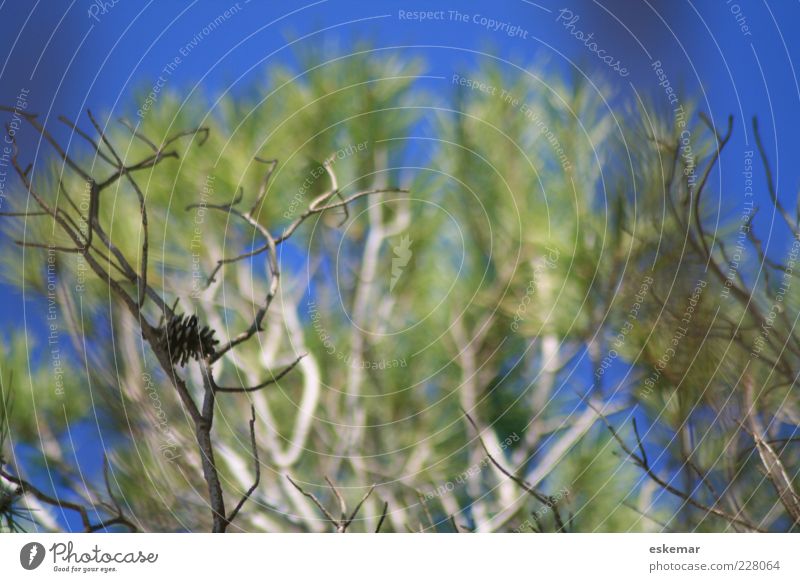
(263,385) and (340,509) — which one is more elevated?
(263,385)

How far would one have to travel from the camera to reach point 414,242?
0.85m

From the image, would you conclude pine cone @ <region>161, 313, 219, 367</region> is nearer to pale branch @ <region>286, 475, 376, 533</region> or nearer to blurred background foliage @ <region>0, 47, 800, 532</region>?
blurred background foliage @ <region>0, 47, 800, 532</region>

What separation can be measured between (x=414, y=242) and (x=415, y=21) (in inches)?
7.9

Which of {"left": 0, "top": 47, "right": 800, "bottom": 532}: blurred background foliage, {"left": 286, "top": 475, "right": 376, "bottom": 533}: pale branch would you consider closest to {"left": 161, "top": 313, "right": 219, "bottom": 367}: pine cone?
{"left": 0, "top": 47, "right": 800, "bottom": 532}: blurred background foliage

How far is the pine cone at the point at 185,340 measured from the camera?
821 millimetres

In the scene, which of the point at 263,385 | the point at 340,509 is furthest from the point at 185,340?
Answer: the point at 340,509

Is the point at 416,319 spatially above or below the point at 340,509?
above

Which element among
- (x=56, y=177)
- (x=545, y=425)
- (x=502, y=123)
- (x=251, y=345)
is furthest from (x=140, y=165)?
(x=545, y=425)

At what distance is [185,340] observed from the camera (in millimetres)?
825

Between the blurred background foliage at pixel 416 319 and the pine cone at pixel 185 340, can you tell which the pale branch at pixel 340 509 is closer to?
the blurred background foliage at pixel 416 319

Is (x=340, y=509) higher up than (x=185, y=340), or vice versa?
(x=185, y=340)

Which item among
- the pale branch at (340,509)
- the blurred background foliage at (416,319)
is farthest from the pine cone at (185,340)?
the pale branch at (340,509)

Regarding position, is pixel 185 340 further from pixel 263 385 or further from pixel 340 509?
pixel 340 509
